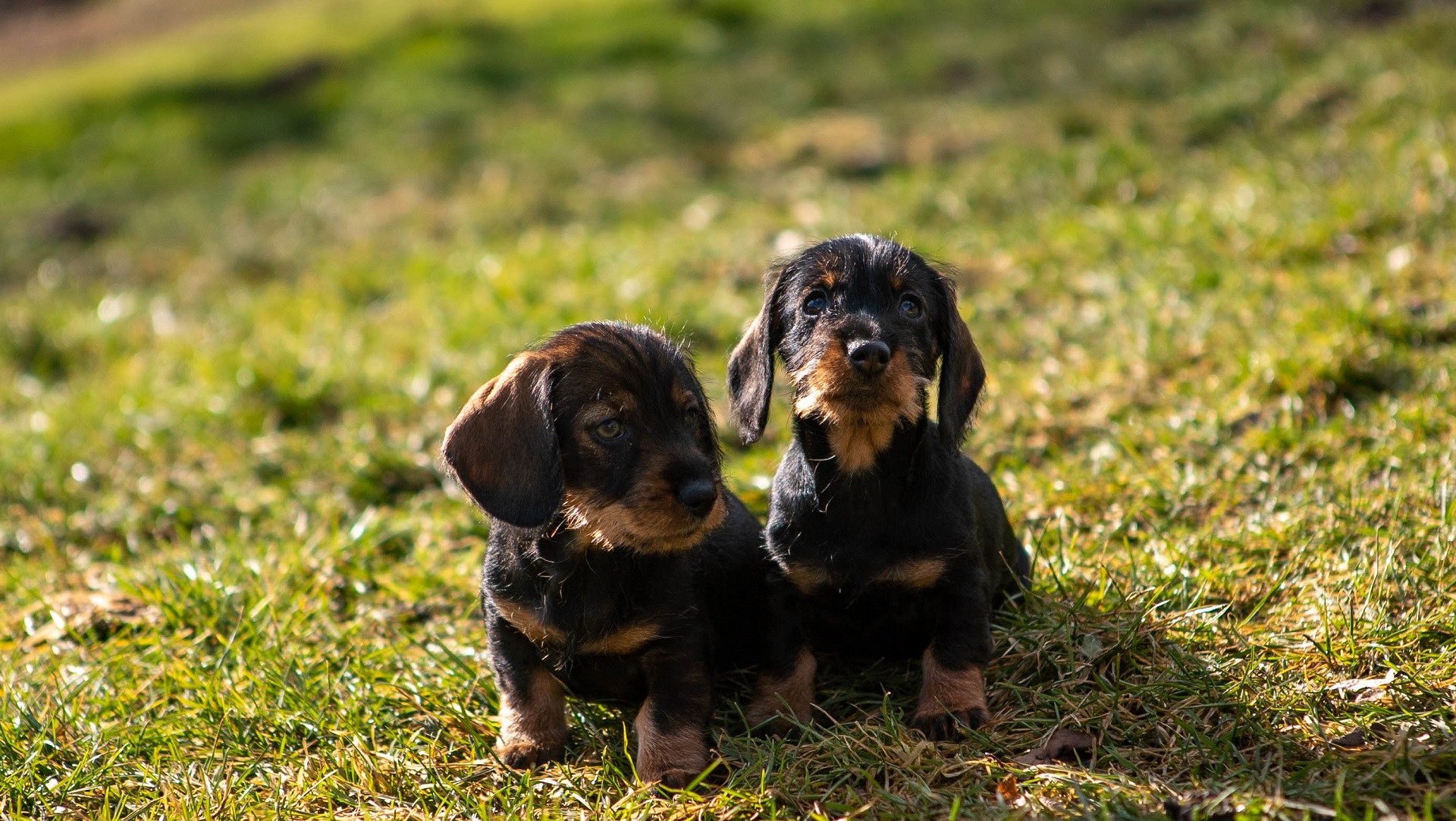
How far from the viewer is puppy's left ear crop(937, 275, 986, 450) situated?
14.4 ft

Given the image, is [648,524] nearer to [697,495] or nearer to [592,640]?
[697,495]

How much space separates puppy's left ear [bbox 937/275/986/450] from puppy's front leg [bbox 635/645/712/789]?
3.78 ft

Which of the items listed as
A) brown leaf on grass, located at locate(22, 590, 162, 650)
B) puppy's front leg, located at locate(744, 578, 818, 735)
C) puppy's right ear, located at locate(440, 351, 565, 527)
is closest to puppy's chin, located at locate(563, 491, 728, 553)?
puppy's right ear, located at locate(440, 351, 565, 527)

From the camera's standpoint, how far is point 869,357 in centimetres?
392

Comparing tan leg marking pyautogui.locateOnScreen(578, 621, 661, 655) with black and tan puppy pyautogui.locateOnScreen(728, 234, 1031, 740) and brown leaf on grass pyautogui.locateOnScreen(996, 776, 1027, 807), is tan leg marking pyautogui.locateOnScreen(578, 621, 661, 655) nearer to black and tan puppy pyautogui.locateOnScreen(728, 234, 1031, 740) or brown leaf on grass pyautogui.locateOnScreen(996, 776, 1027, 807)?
black and tan puppy pyautogui.locateOnScreen(728, 234, 1031, 740)

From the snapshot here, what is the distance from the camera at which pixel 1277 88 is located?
11281 mm

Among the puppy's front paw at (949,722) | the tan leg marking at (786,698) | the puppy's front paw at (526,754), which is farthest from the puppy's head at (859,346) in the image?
the puppy's front paw at (526,754)

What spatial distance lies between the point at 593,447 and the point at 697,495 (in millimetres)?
425

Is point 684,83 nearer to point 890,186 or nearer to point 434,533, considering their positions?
point 890,186

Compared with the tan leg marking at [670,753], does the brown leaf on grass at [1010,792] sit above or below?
above

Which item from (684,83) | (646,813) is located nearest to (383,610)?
(646,813)

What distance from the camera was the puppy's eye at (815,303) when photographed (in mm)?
4406

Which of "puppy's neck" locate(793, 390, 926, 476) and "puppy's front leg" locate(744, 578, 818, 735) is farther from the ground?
"puppy's neck" locate(793, 390, 926, 476)

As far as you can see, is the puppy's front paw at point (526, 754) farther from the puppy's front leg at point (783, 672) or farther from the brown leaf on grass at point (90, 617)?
the brown leaf on grass at point (90, 617)
